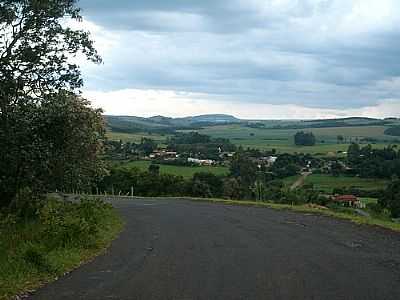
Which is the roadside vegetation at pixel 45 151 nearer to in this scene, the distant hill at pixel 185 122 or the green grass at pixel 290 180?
the green grass at pixel 290 180

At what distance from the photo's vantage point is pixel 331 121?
166 meters

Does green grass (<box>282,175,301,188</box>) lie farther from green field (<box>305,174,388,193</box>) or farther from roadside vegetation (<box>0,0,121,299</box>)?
roadside vegetation (<box>0,0,121,299</box>)

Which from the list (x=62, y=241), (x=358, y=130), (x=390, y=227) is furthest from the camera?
(x=358, y=130)

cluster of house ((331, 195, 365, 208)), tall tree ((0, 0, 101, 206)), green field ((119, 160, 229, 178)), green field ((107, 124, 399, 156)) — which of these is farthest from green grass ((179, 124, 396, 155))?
tall tree ((0, 0, 101, 206))

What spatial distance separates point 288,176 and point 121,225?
5334 cm

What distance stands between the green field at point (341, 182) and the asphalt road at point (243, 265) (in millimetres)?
40521

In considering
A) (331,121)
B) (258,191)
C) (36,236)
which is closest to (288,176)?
(258,191)

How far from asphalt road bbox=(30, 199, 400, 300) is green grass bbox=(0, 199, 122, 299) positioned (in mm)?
347

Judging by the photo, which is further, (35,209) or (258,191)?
(258,191)

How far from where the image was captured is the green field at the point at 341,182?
192 ft

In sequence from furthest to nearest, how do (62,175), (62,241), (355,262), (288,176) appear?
1. (288,176)
2. (62,175)
3. (62,241)
4. (355,262)

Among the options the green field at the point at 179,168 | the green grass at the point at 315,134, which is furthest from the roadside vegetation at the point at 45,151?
the green grass at the point at 315,134

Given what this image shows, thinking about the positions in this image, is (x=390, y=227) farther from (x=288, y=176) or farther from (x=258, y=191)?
(x=288, y=176)

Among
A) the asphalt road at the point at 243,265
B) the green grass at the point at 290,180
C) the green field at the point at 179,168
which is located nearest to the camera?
the asphalt road at the point at 243,265
